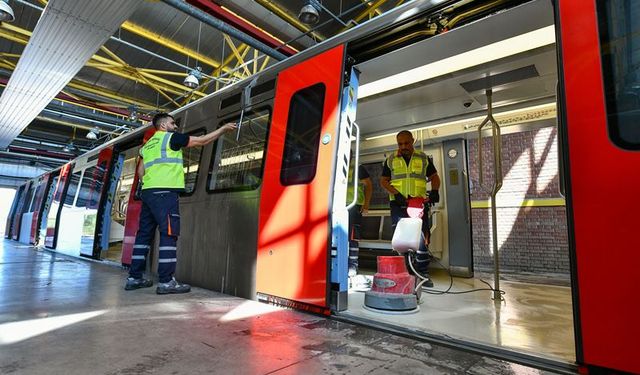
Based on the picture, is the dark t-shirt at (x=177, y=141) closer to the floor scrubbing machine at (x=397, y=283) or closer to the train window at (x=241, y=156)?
the train window at (x=241, y=156)

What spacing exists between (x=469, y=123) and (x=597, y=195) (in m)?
3.37

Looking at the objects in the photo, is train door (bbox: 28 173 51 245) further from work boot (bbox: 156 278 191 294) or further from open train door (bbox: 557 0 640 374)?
open train door (bbox: 557 0 640 374)

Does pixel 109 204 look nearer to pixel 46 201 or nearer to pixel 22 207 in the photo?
pixel 46 201

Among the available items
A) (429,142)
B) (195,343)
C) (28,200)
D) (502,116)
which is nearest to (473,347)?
(195,343)

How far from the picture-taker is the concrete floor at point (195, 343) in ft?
4.62

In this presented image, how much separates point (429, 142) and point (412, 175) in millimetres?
1806

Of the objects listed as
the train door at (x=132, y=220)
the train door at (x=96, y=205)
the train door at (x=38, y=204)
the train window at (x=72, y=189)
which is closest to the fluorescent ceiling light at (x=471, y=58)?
the train door at (x=132, y=220)

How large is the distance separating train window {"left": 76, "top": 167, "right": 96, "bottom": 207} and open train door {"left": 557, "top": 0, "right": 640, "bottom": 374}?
6.91 m

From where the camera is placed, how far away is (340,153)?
2.35 m

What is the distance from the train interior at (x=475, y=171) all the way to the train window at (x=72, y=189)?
19.6 ft

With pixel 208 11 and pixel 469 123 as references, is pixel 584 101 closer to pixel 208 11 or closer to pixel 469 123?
pixel 469 123

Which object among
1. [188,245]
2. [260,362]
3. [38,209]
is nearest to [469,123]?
[188,245]

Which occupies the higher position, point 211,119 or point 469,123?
point 469,123

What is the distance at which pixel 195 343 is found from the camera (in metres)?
1.71
